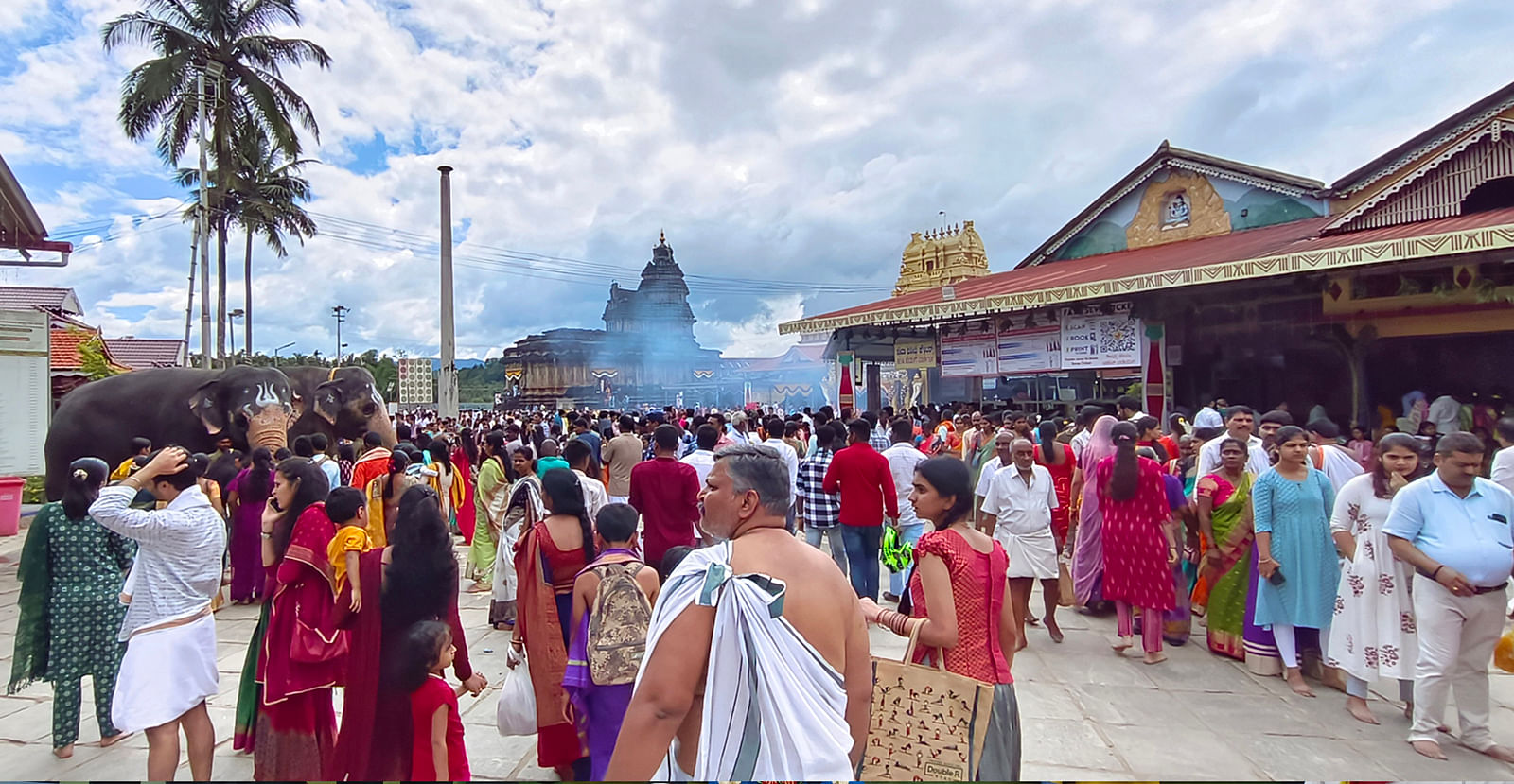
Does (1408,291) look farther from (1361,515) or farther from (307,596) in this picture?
(307,596)

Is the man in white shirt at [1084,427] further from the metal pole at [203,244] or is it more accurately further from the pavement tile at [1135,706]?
the metal pole at [203,244]

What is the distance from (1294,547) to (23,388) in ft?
52.7

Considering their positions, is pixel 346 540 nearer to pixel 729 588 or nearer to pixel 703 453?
pixel 729 588

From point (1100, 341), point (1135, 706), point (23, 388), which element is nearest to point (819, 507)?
point (1135, 706)

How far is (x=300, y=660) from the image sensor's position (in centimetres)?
316

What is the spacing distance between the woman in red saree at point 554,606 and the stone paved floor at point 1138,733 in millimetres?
354

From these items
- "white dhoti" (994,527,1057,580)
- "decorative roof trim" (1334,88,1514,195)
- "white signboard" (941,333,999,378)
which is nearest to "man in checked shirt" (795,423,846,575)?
"white dhoti" (994,527,1057,580)

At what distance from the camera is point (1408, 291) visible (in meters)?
10.0

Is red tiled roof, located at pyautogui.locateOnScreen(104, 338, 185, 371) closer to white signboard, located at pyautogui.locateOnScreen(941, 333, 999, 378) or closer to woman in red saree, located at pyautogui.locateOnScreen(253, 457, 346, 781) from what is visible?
white signboard, located at pyautogui.locateOnScreen(941, 333, 999, 378)

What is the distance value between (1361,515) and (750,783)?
13.6 feet

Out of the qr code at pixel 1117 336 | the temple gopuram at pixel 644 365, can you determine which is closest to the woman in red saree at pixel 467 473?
the qr code at pixel 1117 336

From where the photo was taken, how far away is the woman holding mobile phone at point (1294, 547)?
4.68m

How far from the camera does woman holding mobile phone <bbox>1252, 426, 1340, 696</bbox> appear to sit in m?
4.68

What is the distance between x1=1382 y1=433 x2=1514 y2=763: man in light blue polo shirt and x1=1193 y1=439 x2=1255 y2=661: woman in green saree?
1217 millimetres
